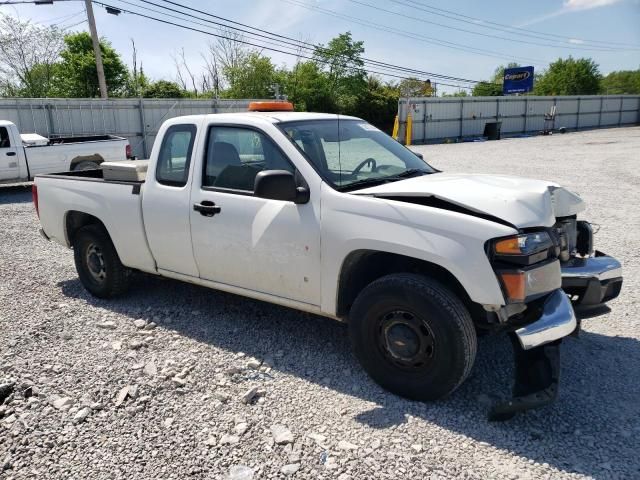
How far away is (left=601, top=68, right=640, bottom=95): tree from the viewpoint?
92281mm

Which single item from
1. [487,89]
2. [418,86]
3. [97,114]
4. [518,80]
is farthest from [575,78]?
[97,114]

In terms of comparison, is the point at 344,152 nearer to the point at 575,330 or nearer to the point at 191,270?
the point at 191,270

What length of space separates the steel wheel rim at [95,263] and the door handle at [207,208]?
1.67 metres

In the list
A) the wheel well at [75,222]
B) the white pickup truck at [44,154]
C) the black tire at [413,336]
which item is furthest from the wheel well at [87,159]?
the black tire at [413,336]

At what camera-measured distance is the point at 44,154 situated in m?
12.8

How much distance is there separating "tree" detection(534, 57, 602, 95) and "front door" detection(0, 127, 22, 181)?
229ft

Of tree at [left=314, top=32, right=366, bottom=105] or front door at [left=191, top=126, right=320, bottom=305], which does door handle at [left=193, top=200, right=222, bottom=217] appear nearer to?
front door at [left=191, top=126, right=320, bottom=305]

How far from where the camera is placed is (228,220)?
4039mm

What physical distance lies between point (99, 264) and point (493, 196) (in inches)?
158

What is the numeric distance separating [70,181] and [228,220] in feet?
7.90

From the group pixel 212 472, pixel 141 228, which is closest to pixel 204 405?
pixel 212 472

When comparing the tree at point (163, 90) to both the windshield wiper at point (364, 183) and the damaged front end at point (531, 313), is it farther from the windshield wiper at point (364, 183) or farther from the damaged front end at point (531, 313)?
the damaged front end at point (531, 313)

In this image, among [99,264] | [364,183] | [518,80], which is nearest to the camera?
[364,183]

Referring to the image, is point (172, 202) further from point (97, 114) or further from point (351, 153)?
point (97, 114)
